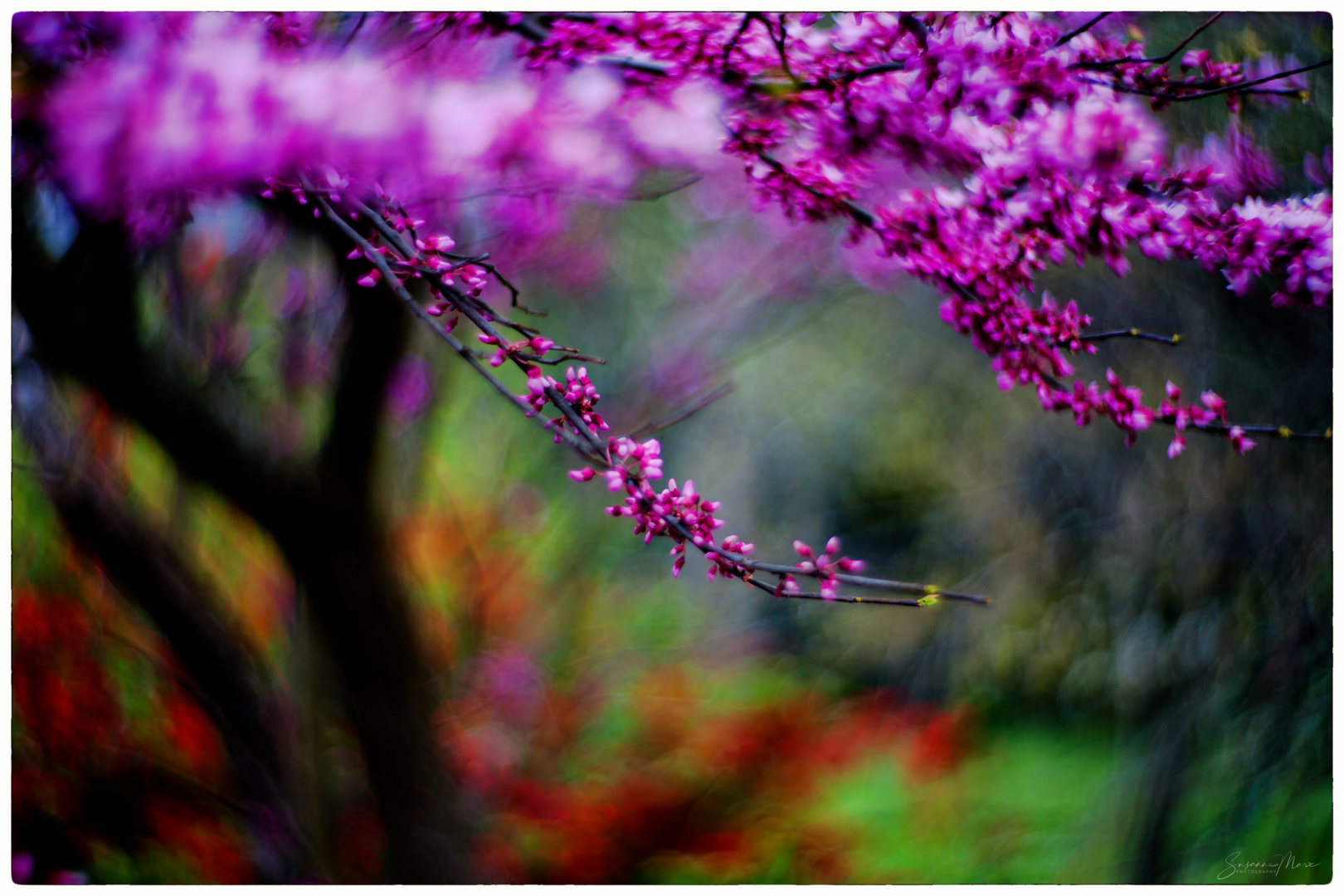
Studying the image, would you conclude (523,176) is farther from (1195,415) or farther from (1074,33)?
(1195,415)

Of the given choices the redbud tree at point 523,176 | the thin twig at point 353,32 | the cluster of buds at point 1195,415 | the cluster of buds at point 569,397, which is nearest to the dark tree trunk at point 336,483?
the redbud tree at point 523,176

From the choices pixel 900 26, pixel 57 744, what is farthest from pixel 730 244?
pixel 57 744

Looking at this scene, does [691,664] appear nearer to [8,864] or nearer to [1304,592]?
[1304,592]

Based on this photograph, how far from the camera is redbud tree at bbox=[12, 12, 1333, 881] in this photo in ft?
3.07

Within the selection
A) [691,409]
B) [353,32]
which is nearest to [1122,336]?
[691,409]

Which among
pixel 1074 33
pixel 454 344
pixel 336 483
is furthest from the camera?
pixel 336 483

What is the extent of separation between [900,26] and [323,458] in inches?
42.8

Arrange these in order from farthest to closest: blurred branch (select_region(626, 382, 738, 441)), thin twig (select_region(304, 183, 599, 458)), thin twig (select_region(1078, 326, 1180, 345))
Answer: blurred branch (select_region(626, 382, 738, 441))
thin twig (select_region(1078, 326, 1180, 345))
thin twig (select_region(304, 183, 599, 458))

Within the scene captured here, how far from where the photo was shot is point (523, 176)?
1.03m

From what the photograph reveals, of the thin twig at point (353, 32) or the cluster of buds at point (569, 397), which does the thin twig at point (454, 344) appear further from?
the thin twig at point (353, 32)

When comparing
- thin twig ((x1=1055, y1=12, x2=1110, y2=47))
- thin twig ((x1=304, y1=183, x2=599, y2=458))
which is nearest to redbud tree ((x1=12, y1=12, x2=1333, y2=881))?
thin twig ((x1=1055, y1=12, x2=1110, y2=47))

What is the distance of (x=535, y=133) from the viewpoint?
1017 mm

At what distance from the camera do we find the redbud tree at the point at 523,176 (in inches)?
36.9

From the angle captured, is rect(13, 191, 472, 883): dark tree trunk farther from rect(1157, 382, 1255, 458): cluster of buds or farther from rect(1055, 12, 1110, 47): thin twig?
rect(1157, 382, 1255, 458): cluster of buds
